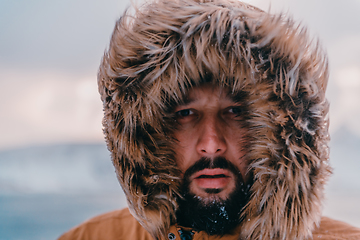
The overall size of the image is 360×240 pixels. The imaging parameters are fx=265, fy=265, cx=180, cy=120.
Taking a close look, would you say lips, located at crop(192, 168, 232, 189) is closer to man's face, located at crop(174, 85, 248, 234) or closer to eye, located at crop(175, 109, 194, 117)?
man's face, located at crop(174, 85, 248, 234)

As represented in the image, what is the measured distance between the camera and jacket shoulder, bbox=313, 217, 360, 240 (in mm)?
1029

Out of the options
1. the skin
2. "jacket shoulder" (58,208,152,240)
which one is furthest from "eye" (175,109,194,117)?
"jacket shoulder" (58,208,152,240)

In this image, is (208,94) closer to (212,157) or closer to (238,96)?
(238,96)

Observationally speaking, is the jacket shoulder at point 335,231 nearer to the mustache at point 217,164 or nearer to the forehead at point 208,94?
the mustache at point 217,164

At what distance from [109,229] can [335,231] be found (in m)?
0.99

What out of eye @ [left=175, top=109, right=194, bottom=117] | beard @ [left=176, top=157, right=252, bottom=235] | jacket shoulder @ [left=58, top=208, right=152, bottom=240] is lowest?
jacket shoulder @ [left=58, top=208, right=152, bottom=240]

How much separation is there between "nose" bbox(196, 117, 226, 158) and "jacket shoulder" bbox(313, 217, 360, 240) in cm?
51

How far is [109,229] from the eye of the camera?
50.1 inches

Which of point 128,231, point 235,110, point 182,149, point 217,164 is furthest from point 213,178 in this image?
point 128,231

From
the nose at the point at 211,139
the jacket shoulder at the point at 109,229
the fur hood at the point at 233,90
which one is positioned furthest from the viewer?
the jacket shoulder at the point at 109,229

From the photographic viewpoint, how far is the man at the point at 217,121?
0.87 metres

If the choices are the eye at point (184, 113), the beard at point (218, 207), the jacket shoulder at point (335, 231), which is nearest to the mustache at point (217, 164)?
the beard at point (218, 207)

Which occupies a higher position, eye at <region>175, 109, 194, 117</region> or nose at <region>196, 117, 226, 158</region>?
eye at <region>175, 109, 194, 117</region>

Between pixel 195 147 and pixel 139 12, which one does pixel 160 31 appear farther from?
pixel 195 147
